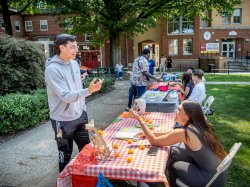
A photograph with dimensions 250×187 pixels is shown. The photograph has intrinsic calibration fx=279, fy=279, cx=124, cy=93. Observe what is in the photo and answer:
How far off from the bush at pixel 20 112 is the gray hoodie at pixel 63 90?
3.49 m

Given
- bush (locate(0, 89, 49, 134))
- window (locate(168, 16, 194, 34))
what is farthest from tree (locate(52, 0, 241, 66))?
bush (locate(0, 89, 49, 134))

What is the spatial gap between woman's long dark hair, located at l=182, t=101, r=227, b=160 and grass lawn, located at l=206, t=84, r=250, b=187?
126cm

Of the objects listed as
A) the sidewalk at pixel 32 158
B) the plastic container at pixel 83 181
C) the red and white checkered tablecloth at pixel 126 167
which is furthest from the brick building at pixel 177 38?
the plastic container at pixel 83 181

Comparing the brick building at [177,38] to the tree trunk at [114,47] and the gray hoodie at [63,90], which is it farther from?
the gray hoodie at [63,90]

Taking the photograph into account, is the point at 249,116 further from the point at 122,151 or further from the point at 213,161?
the point at 122,151

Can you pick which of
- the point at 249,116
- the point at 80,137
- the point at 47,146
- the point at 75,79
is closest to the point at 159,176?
the point at 80,137

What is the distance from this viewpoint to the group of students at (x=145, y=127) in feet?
9.68

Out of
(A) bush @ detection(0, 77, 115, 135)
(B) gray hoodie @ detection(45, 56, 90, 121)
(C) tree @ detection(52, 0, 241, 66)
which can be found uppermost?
(C) tree @ detection(52, 0, 241, 66)

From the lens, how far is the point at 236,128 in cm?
665

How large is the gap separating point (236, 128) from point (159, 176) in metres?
4.79

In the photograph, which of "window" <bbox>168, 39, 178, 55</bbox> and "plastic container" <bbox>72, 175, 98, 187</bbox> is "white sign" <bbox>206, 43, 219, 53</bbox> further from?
"plastic container" <bbox>72, 175, 98, 187</bbox>

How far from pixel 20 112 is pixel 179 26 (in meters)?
28.2

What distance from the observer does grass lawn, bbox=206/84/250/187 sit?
14.0 feet

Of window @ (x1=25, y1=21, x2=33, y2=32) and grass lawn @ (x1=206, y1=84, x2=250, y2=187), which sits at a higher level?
window @ (x1=25, y1=21, x2=33, y2=32)
